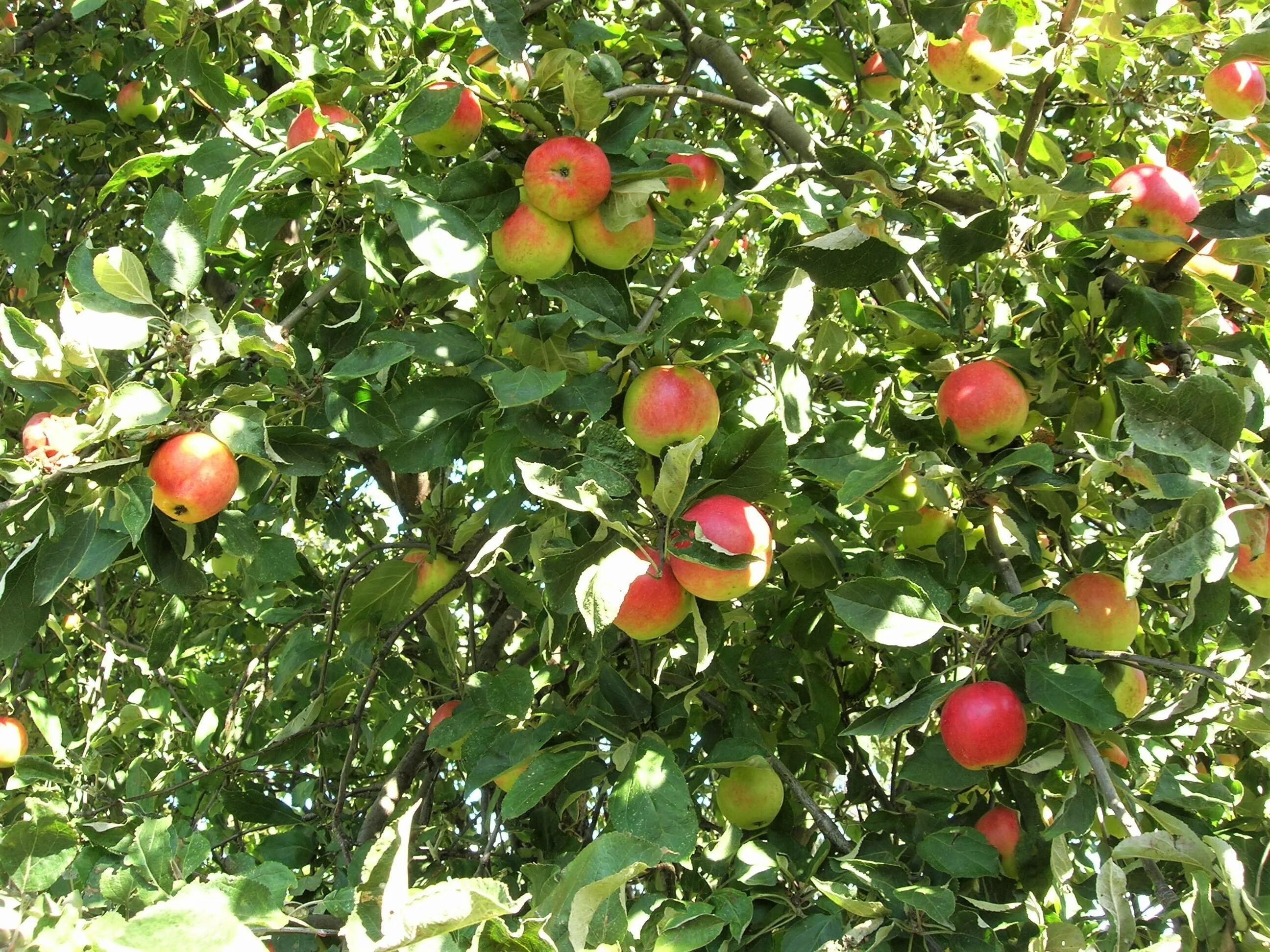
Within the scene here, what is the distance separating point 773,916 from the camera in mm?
1935

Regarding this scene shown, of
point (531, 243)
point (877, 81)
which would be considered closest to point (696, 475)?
point (531, 243)

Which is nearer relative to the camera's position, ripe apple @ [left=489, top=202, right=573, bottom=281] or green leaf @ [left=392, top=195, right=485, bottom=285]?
green leaf @ [left=392, top=195, right=485, bottom=285]

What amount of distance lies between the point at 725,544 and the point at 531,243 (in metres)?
0.70

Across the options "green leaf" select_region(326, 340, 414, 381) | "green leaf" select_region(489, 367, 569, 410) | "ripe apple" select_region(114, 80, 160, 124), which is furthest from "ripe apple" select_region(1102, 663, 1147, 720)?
"ripe apple" select_region(114, 80, 160, 124)

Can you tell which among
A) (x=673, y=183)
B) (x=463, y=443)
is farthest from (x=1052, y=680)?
(x=673, y=183)

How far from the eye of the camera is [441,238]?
1.77m

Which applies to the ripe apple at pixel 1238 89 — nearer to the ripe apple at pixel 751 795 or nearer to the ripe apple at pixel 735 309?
the ripe apple at pixel 735 309

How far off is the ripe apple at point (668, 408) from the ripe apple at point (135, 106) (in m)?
2.35

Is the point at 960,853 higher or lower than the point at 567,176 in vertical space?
lower

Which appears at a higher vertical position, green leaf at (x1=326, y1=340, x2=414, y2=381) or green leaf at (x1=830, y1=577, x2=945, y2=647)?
green leaf at (x1=326, y1=340, x2=414, y2=381)

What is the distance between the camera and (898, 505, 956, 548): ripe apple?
2.33 m

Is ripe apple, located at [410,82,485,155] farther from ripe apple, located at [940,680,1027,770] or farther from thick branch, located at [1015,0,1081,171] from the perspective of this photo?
ripe apple, located at [940,680,1027,770]

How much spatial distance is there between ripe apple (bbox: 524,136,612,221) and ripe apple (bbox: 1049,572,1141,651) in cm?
118

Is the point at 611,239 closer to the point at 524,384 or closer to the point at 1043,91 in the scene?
the point at 524,384
